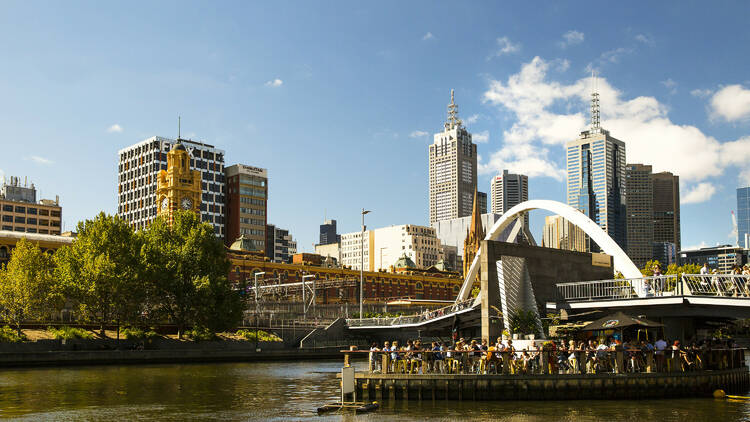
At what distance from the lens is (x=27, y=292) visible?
3076 inches

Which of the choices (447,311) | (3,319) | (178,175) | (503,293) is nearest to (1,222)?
(178,175)

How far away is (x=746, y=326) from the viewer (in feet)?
393

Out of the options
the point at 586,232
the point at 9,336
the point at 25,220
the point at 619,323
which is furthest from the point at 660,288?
the point at 25,220

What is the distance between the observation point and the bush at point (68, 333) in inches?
2874

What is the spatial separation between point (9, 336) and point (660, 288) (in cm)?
5414

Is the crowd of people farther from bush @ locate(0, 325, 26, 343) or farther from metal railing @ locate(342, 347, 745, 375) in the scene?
bush @ locate(0, 325, 26, 343)

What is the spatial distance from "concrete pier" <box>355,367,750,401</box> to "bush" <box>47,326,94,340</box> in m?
43.5

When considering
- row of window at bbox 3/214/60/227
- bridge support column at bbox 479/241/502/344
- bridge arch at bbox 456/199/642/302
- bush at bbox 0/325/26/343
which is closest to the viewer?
bridge support column at bbox 479/241/502/344

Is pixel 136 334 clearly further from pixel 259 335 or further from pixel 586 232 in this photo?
pixel 586 232

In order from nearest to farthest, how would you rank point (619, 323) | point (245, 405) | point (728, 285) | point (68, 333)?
1. point (245, 405)
2. point (619, 323)
3. point (728, 285)
4. point (68, 333)

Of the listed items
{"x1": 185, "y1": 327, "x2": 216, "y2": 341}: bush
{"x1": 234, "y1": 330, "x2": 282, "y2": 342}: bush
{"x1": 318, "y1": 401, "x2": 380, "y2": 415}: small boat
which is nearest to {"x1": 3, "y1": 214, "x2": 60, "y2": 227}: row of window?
{"x1": 234, "y1": 330, "x2": 282, "y2": 342}: bush

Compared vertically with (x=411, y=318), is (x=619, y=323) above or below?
above

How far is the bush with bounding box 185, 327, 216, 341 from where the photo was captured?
82.9 meters

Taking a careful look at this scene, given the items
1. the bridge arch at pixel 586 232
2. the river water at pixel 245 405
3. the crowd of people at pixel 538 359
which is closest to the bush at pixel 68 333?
the river water at pixel 245 405
